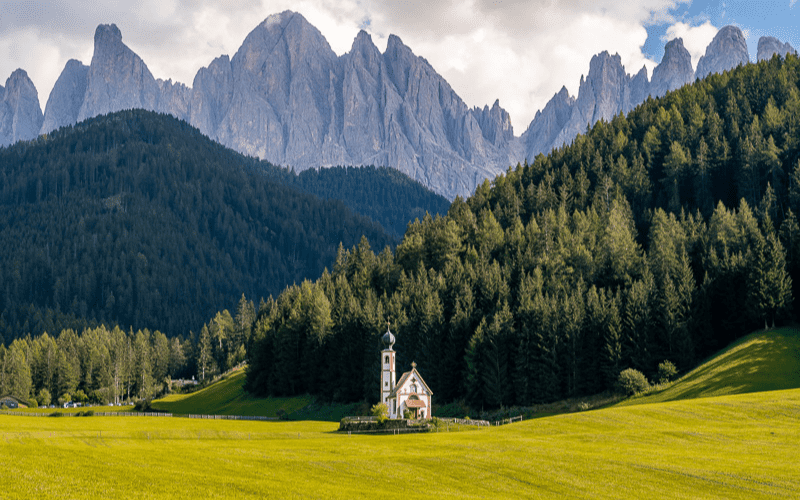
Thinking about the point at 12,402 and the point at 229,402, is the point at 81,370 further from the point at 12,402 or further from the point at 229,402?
the point at 229,402

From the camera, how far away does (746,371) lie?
80375 mm

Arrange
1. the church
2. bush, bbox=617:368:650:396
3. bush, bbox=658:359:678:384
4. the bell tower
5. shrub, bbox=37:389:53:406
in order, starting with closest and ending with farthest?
bush, bbox=617:368:650:396
bush, bbox=658:359:678:384
the church
the bell tower
shrub, bbox=37:389:53:406

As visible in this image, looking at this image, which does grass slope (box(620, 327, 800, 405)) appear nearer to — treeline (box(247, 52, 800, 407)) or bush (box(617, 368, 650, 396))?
bush (box(617, 368, 650, 396))

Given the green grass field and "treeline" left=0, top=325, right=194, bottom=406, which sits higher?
"treeline" left=0, top=325, right=194, bottom=406

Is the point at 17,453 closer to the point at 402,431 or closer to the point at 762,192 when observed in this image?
the point at 402,431

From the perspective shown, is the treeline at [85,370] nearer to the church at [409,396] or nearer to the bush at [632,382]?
the church at [409,396]

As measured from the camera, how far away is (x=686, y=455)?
153 ft

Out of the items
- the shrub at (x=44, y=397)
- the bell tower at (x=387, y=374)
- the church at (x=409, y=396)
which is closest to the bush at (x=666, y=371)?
the church at (x=409, y=396)

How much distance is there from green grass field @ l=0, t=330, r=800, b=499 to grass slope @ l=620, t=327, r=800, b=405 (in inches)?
277

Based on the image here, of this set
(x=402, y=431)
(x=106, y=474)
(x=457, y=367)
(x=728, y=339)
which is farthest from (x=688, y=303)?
(x=106, y=474)

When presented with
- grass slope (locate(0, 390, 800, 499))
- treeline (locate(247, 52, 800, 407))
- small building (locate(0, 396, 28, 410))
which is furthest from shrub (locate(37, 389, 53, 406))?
grass slope (locate(0, 390, 800, 499))

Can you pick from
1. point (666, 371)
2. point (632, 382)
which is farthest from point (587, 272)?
point (632, 382)

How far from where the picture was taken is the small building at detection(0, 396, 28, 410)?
151m

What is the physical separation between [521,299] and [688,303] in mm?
22372
